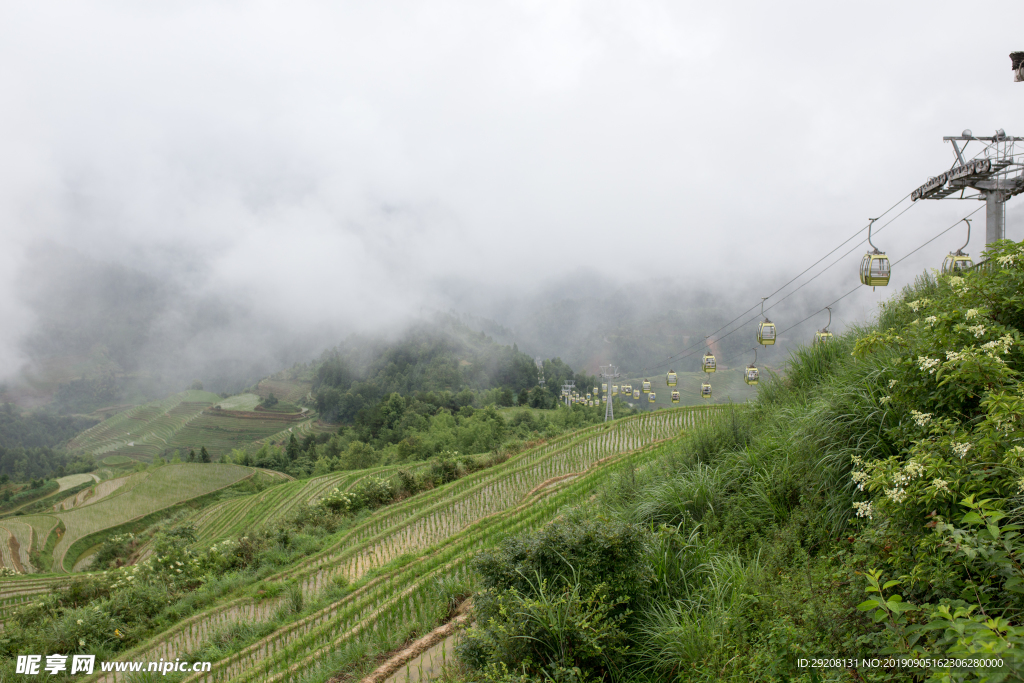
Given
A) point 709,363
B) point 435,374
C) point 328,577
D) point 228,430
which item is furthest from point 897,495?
point 228,430

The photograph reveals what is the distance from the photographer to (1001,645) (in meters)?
1.83

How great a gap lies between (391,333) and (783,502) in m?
178

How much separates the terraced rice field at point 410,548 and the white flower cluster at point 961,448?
573cm

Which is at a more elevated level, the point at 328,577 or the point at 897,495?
the point at 897,495

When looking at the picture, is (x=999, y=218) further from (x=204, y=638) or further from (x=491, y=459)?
(x=204, y=638)

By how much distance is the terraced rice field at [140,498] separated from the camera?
117ft

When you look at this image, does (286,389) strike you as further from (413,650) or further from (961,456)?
(961,456)

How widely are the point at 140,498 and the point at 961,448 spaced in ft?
174

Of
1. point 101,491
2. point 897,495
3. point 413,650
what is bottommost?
point 101,491

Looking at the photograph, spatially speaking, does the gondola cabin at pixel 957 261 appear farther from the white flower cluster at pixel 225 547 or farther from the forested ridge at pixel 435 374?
the forested ridge at pixel 435 374

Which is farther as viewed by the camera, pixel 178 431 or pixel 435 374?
pixel 178 431

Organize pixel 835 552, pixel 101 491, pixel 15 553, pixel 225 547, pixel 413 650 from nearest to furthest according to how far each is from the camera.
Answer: pixel 835 552
pixel 413 650
pixel 225 547
pixel 15 553
pixel 101 491

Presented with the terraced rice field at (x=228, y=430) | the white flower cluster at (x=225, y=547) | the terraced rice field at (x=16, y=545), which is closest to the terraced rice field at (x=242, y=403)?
the terraced rice field at (x=228, y=430)

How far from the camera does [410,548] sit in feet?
35.4
